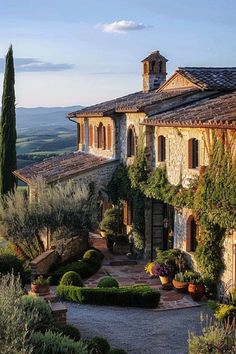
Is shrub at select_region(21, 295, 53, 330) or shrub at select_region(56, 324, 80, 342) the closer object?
shrub at select_region(21, 295, 53, 330)

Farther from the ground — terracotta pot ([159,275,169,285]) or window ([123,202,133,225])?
window ([123,202,133,225])

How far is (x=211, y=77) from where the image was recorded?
24.4 meters

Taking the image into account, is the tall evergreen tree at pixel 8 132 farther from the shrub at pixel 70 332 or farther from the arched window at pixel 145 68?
the shrub at pixel 70 332

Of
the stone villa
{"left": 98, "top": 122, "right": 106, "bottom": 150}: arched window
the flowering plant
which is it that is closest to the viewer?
the stone villa

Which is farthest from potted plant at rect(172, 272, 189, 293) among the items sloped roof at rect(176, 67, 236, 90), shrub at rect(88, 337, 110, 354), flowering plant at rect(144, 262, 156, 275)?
sloped roof at rect(176, 67, 236, 90)

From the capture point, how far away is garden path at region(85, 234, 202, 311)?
709 inches

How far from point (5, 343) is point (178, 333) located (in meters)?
6.57

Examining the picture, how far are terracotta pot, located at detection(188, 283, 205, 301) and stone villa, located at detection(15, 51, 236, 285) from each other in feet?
3.46

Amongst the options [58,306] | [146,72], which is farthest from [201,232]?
[146,72]

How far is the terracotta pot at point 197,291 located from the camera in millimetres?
18297

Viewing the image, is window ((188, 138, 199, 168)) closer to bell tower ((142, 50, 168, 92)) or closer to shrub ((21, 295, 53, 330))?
shrub ((21, 295, 53, 330))

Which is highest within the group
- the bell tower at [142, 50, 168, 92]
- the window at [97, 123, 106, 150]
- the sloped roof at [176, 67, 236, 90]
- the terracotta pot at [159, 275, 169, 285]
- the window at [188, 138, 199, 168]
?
the bell tower at [142, 50, 168, 92]

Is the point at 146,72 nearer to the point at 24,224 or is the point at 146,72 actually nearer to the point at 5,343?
the point at 24,224

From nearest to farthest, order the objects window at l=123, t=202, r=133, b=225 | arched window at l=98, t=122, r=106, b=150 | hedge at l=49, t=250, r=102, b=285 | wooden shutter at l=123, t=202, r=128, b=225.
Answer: hedge at l=49, t=250, r=102, b=285 < window at l=123, t=202, r=133, b=225 < wooden shutter at l=123, t=202, r=128, b=225 < arched window at l=98, t=122, r=106, b=150
